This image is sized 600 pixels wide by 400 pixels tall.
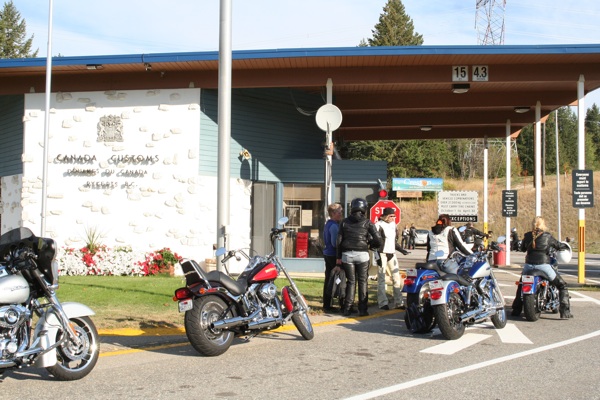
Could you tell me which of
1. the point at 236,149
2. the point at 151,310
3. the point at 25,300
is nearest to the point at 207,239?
the point at 236,149

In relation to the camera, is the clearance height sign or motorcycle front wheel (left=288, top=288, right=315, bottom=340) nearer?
motorcycle front wheel (left=288, top=288, right=315, bottom=340)

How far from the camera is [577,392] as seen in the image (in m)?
6.68

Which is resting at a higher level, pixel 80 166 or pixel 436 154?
pixel 436 154

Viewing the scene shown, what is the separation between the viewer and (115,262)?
18078mm

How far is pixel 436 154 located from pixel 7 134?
197 ft

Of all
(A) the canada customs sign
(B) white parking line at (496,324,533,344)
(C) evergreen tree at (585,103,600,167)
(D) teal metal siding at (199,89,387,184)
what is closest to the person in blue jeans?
(B) white parking line at (496,324,533,344)

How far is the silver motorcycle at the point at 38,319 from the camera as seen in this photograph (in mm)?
6578

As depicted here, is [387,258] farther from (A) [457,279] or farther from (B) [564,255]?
(B) [564,255]

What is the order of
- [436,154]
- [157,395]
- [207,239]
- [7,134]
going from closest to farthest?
[157,395] < [207,239] < [7,134] < [436,154]

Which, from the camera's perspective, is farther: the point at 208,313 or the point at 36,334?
the point at 208,313

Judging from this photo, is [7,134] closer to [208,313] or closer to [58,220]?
[58,220]

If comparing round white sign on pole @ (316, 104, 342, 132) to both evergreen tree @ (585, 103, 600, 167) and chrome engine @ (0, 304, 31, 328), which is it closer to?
chrome engine @ (0, 304, 31, 328)

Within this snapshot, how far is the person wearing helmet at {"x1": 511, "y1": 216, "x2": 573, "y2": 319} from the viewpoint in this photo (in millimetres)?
11945

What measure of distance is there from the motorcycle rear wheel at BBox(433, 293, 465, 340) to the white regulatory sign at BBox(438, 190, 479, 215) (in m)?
12.5
